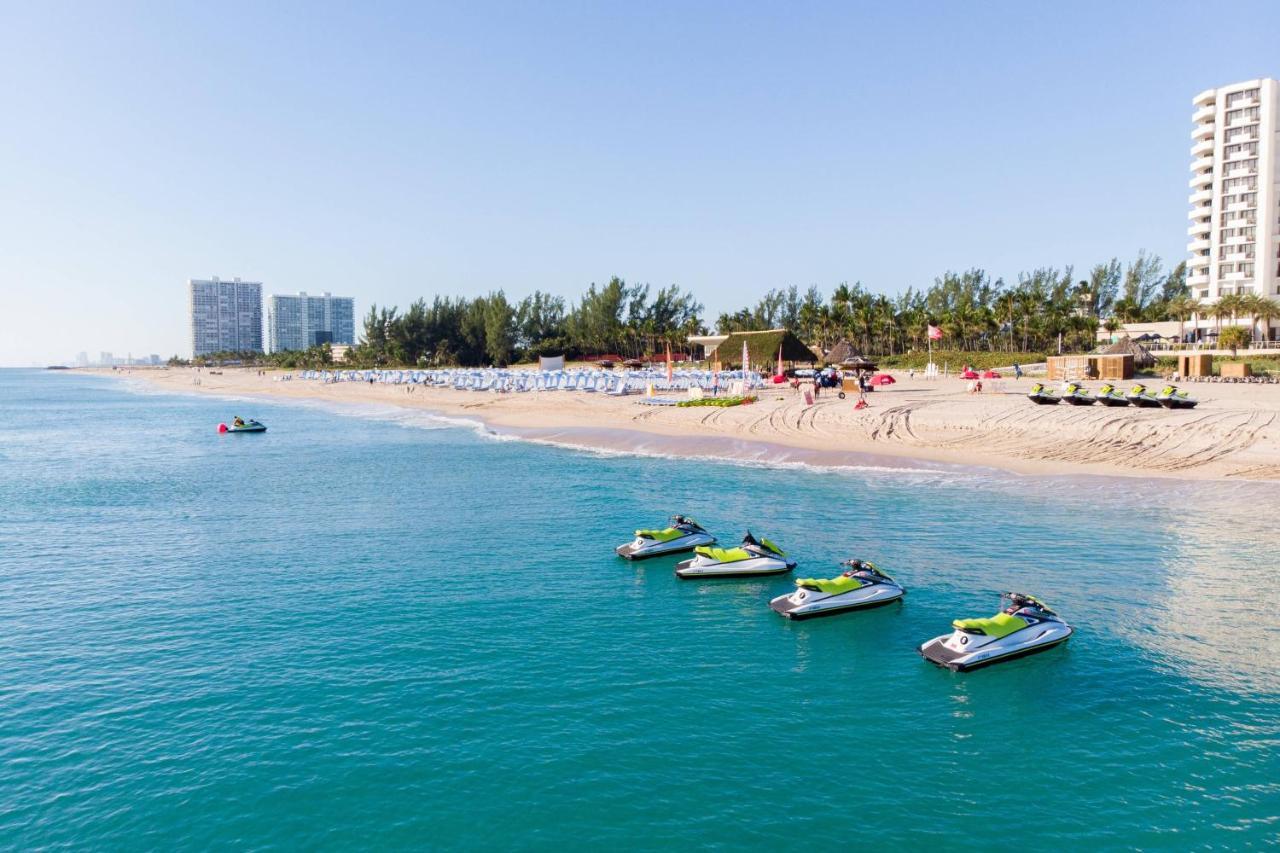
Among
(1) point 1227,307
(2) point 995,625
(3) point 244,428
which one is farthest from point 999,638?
(1) point 1227,307

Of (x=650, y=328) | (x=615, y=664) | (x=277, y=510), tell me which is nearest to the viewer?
(x=615, y=664)

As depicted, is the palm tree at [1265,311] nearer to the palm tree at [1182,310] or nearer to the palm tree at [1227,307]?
the palm tree at [1227,307]

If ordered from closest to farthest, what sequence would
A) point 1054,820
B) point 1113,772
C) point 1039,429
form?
1. point 1054,820
2. point 1113,772
3. point 1039,429

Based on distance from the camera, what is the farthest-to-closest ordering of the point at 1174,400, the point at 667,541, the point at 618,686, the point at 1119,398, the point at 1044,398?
the point at 1044,398, the point at 1119,398, the point at 1174,400, the point at 667,541, the point at 618,686

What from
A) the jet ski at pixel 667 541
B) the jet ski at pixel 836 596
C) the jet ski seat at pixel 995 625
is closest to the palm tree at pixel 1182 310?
the jet ski at pixel 667 541

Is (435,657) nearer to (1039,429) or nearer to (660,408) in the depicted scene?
(1039,429)

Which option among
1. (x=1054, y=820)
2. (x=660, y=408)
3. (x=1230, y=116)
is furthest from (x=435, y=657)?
(x=1230, y=116)

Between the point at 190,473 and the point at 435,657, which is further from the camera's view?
the point at 190,473

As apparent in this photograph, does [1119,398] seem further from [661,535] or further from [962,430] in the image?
[661,535]
